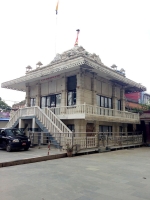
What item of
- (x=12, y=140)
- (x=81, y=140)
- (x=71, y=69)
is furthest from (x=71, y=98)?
(x=12, y=140)

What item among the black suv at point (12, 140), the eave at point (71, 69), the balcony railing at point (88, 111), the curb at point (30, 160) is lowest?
the curb at point (30, 160)

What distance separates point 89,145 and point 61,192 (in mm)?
9212

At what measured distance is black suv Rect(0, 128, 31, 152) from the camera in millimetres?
13012

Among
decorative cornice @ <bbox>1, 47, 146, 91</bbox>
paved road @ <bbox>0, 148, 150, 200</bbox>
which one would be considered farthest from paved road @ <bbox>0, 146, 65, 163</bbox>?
decorative cornice @ <bbox>1, 47, 146, 91</bbox>

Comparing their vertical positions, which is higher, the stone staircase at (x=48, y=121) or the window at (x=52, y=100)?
the window at (x=52, y=100)

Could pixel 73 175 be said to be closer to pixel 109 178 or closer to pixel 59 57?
pixel 109 178

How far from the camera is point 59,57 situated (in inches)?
819

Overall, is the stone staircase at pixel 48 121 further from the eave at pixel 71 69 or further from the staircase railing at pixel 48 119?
the eave at pixel 71 69

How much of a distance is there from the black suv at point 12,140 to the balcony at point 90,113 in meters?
3.96

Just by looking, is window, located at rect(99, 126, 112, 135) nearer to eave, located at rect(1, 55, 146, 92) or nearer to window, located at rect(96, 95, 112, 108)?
window, located at rect(96, 95, 112, 108)

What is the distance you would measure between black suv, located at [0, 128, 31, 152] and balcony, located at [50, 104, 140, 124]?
13.0 ft

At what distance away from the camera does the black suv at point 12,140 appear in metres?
13.0

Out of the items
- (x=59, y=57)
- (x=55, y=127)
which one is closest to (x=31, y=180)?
(x=55, y=127)

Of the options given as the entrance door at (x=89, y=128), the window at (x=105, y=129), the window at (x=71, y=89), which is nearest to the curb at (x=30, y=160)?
the entrance door at (x=89, y=128)
